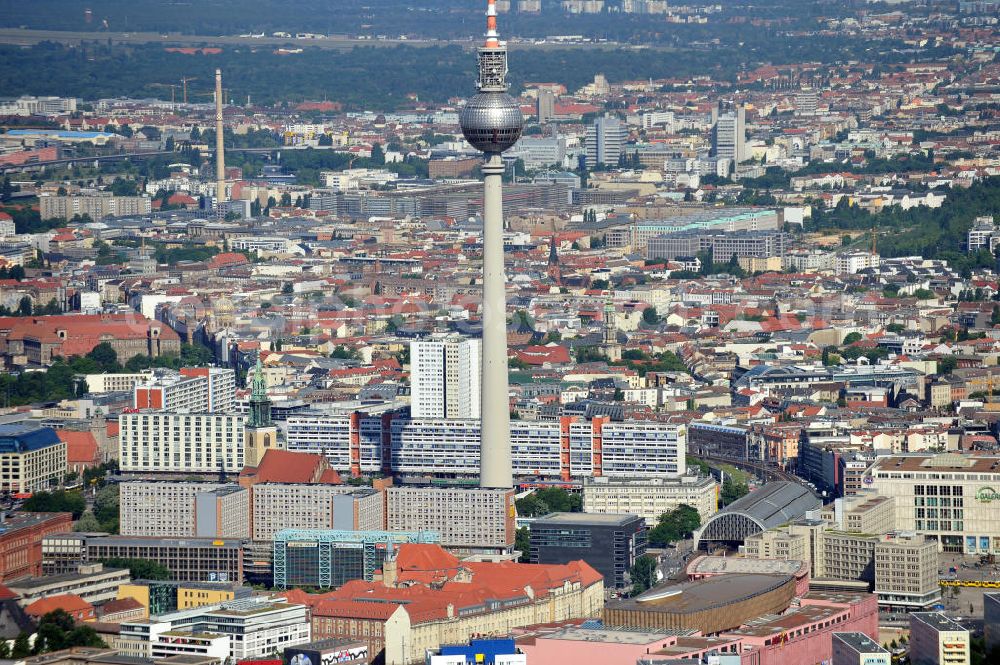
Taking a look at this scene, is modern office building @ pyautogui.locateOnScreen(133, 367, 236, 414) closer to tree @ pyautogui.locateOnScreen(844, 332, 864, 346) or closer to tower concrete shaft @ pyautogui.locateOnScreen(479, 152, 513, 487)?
tower concrete shaft @ pyautogui.locateOnScreen(479, 152, 513, 487)

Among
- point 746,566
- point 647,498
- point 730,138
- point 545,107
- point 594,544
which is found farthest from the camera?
point 545,107

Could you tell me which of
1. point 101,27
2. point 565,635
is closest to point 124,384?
point 565,635

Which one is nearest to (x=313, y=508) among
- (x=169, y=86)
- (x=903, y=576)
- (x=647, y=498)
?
(x=647, y=498)

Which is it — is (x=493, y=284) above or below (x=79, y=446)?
above

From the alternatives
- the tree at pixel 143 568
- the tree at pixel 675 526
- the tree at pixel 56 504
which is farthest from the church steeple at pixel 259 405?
the tree at pixel 143 568

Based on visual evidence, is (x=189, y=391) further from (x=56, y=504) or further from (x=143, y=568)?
(x=143, y=568)

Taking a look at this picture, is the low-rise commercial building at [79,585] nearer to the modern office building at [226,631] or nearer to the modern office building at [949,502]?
the modern office building at [226,631]
